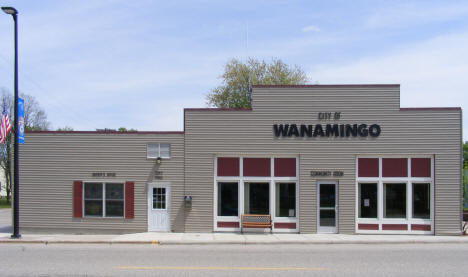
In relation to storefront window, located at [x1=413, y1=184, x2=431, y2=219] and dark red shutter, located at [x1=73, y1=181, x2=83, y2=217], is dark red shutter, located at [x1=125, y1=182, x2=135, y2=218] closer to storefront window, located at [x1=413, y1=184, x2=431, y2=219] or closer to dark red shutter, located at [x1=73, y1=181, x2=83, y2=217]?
dark red shutter, located at [x1=73, y1=181, x2=83, y2=217]

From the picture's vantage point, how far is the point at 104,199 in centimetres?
1789

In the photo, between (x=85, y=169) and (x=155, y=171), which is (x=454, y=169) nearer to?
(x=155, y=171)

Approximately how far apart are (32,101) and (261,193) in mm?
35266

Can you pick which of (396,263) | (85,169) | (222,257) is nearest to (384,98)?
(396,263)

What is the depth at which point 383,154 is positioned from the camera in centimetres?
1750

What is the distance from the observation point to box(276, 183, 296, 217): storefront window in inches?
698

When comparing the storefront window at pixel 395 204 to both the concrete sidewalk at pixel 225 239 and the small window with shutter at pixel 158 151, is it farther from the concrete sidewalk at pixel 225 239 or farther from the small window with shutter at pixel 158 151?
the small window with shutter at pixel 158 151

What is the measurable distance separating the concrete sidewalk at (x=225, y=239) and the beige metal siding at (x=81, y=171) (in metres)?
0.80

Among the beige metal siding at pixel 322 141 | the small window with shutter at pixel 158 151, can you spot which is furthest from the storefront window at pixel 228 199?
the small window with shutter at pixel 158 151

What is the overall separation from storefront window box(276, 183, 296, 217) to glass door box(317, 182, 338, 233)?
102 centimetres

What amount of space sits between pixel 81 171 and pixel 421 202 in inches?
554

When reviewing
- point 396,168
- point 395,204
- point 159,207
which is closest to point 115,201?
point 159,207

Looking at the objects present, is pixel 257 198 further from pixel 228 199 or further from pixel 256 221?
pixel 228 199

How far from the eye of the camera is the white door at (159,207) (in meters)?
17.6
